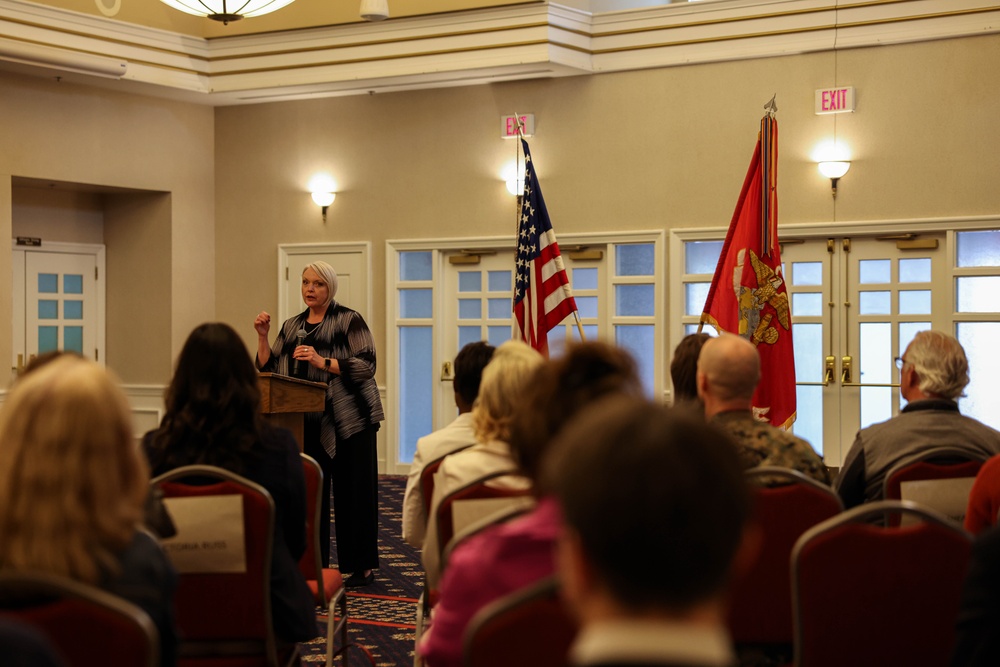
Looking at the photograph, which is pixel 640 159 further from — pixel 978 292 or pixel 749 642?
pixel 749 642

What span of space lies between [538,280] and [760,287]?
4.68 feet

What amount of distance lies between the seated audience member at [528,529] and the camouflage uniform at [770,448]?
3.33ft

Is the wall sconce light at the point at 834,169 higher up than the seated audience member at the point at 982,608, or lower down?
higher up

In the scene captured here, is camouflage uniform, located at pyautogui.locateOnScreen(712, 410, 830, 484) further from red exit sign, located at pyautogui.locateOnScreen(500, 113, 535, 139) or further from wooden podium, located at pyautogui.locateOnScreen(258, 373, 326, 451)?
red exit sign, located at pyautogui.locateOnScreen(500, 113, 535, 139)

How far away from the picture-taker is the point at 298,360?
5648 millimetres

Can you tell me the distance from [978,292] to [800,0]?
103 inches

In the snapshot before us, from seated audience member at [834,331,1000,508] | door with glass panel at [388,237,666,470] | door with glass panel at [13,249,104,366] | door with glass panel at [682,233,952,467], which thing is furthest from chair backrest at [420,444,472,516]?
door with glass panel at [13,249,104,366]

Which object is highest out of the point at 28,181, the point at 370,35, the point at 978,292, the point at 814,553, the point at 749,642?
the point at 370,35

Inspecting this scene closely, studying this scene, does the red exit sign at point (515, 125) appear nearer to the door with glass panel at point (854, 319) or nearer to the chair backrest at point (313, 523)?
the door with glass panel at point (854, 319)

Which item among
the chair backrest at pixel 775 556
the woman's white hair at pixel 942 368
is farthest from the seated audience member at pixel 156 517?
the woman's white hair at pixel 942 368

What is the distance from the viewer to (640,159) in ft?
31.1

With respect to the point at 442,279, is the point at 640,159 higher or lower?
higher

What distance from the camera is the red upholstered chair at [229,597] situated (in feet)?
9.13

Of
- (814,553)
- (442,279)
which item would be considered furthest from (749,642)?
(442,279)
